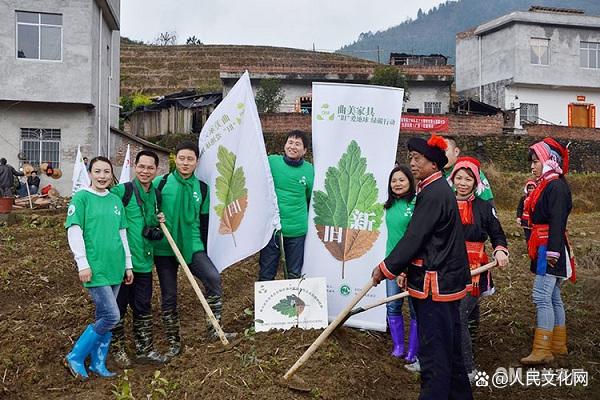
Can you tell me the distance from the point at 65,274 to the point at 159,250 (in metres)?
3.17

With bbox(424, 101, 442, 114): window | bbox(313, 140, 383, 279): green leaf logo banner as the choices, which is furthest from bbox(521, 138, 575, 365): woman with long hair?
bbox(424, 101, 442, 114): window

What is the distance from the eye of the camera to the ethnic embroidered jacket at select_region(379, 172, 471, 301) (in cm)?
436

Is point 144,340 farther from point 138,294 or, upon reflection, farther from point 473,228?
point 473,228

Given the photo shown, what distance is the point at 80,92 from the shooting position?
60.2ft

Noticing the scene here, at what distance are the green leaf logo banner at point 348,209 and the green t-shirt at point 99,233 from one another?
1831 millimetres

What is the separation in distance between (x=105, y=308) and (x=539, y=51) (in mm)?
30288

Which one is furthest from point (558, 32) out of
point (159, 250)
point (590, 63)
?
point (159, 250)

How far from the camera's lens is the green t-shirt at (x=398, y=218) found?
5.41m

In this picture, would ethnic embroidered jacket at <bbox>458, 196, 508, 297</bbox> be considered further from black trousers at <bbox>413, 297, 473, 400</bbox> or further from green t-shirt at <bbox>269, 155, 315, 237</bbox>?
green t-shirt at <bbox>269, 155, 315, 237</bbox>

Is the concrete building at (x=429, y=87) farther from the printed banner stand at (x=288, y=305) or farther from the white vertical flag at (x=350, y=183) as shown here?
the printed banner stand at (x=288, y=305)

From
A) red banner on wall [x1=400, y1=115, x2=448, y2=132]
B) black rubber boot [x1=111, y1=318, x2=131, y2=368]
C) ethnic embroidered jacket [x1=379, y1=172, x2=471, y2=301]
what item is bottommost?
black rubber boot [x1=111, y1=318, x2=131, y2=368]

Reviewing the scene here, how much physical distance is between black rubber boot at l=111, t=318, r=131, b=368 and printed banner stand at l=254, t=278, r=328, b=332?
114 cm

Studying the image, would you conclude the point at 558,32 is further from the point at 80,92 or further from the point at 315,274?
the point at 315,274

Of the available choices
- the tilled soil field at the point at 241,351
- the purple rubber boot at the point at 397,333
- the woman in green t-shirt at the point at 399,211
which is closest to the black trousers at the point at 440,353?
the tilled soil field at the point at 241,351
